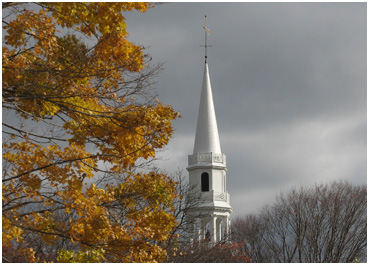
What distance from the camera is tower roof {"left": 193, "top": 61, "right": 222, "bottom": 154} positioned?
51691 mm

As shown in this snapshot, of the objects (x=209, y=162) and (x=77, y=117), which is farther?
(x=209, y=162)

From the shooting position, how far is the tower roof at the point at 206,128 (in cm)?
5169

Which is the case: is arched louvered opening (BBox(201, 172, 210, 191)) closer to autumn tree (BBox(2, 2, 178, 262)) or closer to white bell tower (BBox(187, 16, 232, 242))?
white bell tower (BBox(187, 16, 232, 242))

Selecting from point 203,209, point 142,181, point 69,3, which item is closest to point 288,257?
point 203,209

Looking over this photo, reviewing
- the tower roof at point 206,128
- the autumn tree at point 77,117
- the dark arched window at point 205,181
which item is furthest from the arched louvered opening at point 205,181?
the autumn tree at point 77,117

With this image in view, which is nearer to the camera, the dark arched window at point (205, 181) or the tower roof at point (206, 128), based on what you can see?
the tower roof at point (206, 128)

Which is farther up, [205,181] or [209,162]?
[209,162]

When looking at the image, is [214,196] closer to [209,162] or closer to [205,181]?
[205,181]

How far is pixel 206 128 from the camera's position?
170 ft

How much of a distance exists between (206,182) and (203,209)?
3812 millimetres

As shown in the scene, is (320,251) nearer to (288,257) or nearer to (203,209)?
(288,257)

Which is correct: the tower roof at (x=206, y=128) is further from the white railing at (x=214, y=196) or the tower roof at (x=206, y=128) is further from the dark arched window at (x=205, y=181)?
the white railing at (x=214, y=196)

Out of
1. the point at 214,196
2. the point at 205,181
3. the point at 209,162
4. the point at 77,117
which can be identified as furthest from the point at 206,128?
the point at 77,117

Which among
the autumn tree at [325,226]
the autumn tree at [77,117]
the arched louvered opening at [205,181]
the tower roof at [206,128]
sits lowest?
the autumn tree at [77,117]
